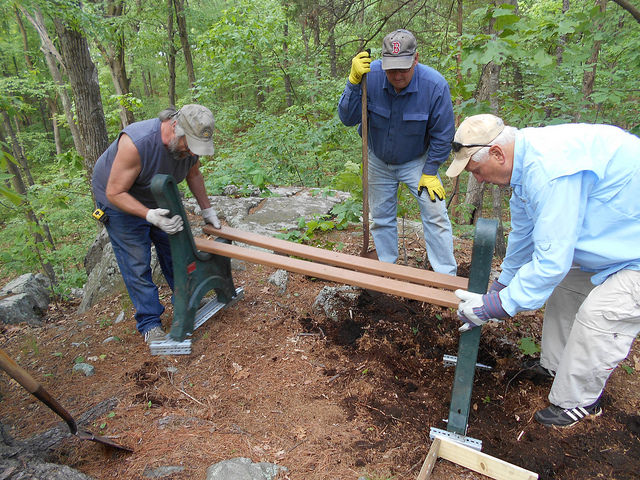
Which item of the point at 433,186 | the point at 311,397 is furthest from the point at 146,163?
the point at 433,186

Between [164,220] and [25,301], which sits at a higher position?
[164,220]

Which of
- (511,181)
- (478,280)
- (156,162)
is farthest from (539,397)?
(156,162)

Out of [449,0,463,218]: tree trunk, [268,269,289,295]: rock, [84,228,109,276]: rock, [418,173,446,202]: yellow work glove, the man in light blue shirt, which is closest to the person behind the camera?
the man in light blue shirt

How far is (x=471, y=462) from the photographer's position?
1.98 meters

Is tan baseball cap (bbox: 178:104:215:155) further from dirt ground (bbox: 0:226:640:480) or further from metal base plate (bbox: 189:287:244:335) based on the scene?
dirt ground (bbox: 0:226:640:480)

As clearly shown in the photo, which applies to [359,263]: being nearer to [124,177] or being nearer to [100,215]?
[124,177]

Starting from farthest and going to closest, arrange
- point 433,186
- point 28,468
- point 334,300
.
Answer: point 334,300
point 433,186
point 28,468

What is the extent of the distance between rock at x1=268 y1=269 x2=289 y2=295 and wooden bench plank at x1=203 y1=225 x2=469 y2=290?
0.71m

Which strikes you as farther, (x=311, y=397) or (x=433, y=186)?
(x=433, y=186)

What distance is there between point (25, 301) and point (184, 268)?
3175 millimetres

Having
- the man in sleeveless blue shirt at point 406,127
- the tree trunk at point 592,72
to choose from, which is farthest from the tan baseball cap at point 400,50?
the tree trunk at point 592,72

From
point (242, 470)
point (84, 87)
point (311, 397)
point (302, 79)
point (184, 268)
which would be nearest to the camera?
point (242, 470)

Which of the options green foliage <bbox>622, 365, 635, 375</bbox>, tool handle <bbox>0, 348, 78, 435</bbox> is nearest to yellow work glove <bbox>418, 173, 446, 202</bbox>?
green foliage <bbox>622, 365, 635, 375</bbox>

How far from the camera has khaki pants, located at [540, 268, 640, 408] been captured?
1944 millimetres
